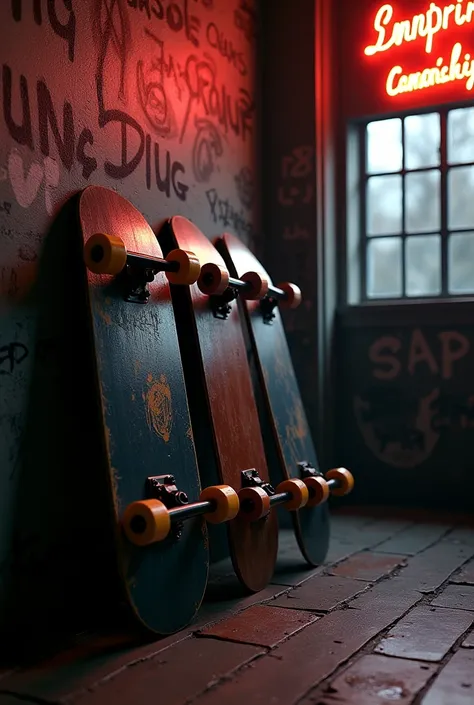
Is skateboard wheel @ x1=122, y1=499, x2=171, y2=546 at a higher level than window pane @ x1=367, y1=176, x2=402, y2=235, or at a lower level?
lower

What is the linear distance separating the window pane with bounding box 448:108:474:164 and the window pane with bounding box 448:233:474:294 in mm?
432

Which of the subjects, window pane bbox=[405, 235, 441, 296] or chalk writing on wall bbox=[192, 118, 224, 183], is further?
window pane bbox=[405, 235, 441, 296]

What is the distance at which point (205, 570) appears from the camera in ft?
7.88

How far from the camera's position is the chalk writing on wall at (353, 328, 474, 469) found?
4.02 meters

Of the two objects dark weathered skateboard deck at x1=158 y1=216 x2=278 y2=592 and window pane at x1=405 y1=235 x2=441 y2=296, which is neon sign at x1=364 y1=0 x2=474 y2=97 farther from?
dark weathered skateboard deck at x1=158 y1=216 x2=278 y2=592

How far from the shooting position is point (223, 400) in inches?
108

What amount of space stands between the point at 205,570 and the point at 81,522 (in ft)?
1.41

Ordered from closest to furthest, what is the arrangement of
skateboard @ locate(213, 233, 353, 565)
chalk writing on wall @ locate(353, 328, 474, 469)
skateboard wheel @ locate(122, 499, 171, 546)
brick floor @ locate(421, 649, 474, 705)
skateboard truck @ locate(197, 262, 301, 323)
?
brick floor @ locate(421, 649, 474, 705) < skateboard wheel @ locate(122, 499, 171, 546) < skateboard truck @ locate(197, 262, 301, 323) < skateboard @ locate(213, 233, 353, 565) < chalk writing on wall @ locate(353, 328, 474, 469)

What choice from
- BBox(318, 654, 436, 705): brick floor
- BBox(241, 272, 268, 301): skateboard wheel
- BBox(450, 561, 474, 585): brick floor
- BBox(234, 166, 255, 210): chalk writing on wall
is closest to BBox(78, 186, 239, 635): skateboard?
BBox(241, 272, 268, 301): skateboard wheel

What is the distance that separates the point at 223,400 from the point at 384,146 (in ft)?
7.33

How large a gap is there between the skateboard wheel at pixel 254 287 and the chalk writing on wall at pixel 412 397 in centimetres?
146

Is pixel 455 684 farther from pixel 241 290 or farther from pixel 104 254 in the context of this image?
pixel 241 290

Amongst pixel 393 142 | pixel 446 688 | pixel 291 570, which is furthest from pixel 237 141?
pixel 446 688

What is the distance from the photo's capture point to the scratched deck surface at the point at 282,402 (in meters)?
3.01
